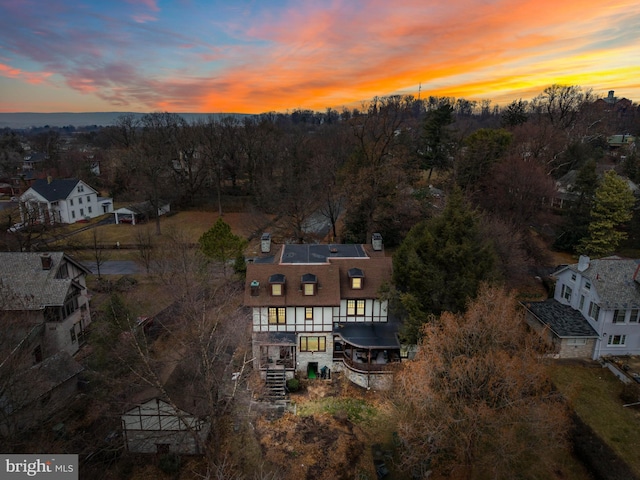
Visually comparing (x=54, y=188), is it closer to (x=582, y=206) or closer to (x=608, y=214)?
(x=582, y=206)

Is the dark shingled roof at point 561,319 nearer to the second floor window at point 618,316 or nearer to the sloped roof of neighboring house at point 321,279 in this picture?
the second floor window at point 618,316

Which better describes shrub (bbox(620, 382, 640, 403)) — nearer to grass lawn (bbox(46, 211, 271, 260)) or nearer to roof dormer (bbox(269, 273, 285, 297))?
roof dormer (bbox(269, 273, 285, 297))

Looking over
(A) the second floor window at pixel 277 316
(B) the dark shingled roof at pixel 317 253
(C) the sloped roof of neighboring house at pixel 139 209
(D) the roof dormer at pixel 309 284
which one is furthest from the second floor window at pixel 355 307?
(C) the sloped roof of neighboring house at pixel 139 209

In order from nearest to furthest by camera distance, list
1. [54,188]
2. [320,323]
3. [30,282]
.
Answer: [320,323] < [30,282] < [54,188]

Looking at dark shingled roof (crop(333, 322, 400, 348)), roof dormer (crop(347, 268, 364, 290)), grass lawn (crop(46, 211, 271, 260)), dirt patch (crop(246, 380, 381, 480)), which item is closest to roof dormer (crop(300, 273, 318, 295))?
roof dormer (crop(347, 268, 364, 290))

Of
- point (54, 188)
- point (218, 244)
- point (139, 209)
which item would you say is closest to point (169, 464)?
point (218, 244)

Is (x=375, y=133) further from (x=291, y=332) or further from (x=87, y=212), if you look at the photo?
(x=87, y=212)

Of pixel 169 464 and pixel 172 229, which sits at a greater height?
pixel 172 229
